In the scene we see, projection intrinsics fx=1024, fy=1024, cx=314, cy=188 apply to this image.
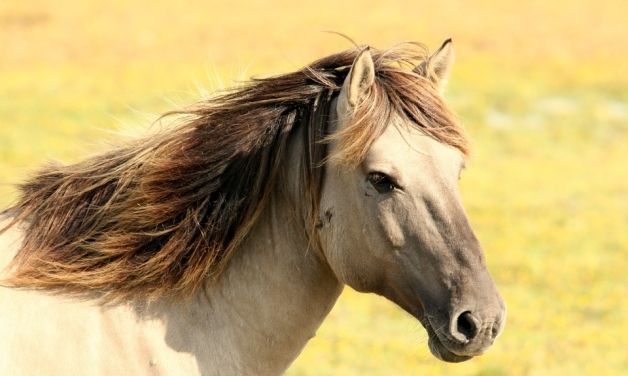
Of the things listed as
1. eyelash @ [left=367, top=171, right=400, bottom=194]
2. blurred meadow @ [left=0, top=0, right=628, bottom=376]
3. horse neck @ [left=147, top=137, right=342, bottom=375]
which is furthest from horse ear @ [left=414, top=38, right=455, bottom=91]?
horse neck @ [left=147, top=137, right=342, bottom=375]

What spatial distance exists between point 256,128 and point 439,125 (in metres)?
0.78

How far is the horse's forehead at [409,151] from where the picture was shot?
4070 mm

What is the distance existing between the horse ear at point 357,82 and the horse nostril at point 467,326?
93 centimetres

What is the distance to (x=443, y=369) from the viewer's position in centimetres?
908


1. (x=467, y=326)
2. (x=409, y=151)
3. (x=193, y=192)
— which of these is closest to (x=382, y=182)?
(x=409, y=151)

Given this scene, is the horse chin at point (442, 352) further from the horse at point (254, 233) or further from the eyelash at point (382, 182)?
the eyelash at point (382, 182)

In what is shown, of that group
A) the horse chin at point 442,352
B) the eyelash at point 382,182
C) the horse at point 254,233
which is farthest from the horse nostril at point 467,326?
the eyelash at point 382,182

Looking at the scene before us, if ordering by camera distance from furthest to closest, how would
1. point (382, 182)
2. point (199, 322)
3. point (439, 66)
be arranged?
point (439, 66) < point (199, 322) < point (382, 182)

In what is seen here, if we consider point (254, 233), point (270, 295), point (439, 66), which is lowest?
point (270, 295)

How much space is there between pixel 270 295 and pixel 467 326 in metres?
0.91

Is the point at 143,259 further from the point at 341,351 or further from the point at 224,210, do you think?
the point at 341,351

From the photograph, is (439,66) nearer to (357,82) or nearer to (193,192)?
(357,82)

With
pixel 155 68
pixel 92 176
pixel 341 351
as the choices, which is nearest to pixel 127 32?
pixel 155 68

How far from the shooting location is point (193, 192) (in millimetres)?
4418
